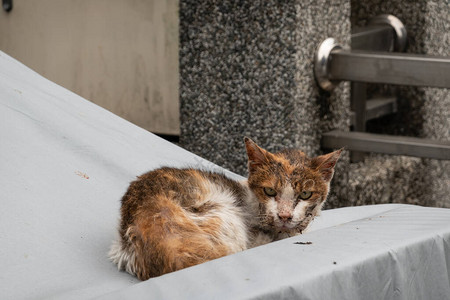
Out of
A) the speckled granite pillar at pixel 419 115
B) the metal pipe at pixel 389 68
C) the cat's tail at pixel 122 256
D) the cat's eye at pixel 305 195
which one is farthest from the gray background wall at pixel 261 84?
the cat's tail at pixel 122 256

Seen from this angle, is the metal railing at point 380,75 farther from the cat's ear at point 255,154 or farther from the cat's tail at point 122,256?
the cat's tail at point 122,256

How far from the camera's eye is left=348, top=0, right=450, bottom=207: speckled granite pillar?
18.0 feet

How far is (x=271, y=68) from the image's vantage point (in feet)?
14.7

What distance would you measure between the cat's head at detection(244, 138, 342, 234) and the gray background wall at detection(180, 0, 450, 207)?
182cm

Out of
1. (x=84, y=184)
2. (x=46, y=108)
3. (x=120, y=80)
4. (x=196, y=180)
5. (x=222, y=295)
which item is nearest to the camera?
(x=222, y=295)

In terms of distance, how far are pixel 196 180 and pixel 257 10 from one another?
2.23m

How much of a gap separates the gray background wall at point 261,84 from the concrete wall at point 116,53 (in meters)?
0.64

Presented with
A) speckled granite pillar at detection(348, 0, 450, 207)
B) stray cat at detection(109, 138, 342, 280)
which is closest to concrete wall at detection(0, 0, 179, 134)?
speckled granite pillar at detection(348, 0, 450, 207)

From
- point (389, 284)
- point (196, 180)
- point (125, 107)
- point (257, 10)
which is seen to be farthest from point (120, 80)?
point (389, 284)

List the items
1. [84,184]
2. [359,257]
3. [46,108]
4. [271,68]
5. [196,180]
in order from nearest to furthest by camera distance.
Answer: [359,257], [196,180], [84,184], [46,108], [271,68]

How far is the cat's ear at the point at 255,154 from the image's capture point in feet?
8.52

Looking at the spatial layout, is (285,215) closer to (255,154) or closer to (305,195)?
(305,195)

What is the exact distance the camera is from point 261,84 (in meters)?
4.54

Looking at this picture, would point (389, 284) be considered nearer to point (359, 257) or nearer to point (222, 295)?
point (359, 257)
